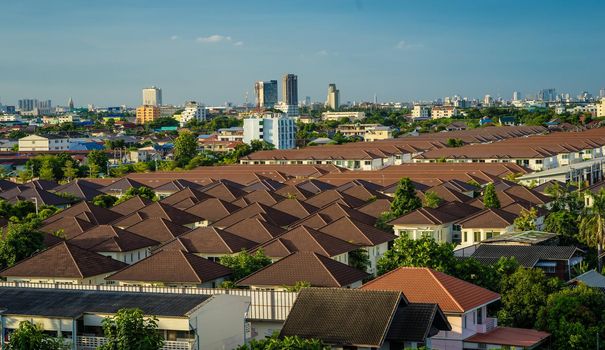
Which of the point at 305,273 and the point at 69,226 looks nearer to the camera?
the point at 305,273

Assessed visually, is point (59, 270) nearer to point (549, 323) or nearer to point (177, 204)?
point (549, 323)

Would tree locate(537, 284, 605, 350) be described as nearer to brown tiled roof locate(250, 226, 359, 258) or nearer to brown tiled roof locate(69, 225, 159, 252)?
Answer: brown tiled roof locate(250, 226, 359, 258)

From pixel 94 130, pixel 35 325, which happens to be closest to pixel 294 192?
pixel 35 325

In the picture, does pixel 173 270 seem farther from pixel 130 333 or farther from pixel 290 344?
pixel 290 344

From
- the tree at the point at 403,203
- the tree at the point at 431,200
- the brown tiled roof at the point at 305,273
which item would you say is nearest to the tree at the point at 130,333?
the brown tiled roof at the point at 305,273

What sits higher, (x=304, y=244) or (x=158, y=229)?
(x=304, y=244)

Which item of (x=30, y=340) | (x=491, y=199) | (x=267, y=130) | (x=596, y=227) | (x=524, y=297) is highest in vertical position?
(x=267, y=130)

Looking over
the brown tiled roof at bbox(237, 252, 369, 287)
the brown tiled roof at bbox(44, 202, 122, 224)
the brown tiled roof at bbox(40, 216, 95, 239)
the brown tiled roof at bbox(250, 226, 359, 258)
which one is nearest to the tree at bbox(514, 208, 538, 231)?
the brown tiled roof at bbox(250, 226, 359, 258)

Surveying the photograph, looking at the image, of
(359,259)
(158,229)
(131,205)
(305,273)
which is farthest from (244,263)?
(131,205)
